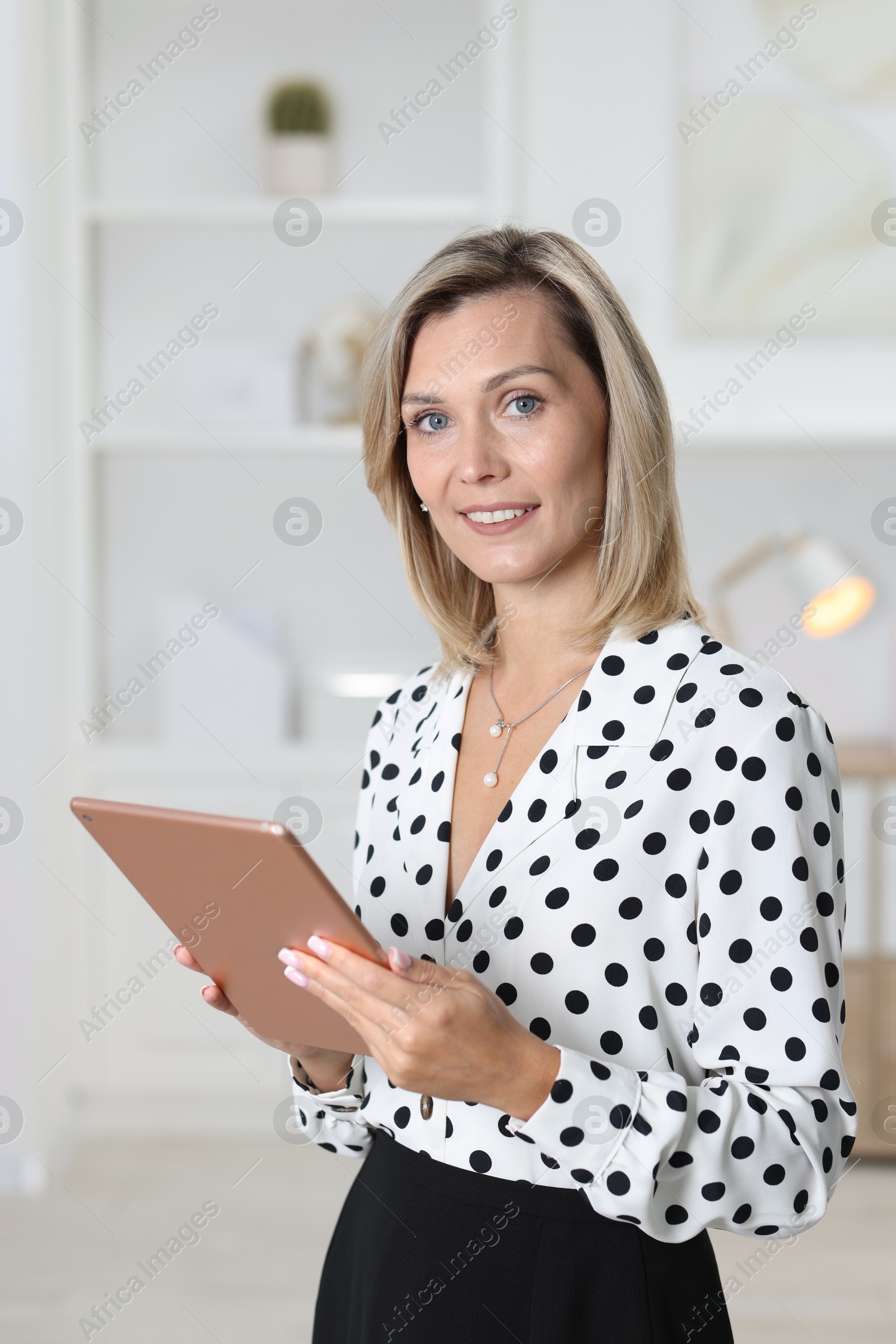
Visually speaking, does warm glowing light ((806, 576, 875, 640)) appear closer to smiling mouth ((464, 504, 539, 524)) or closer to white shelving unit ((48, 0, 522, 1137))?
white shelving unit ((48, 0, 522, 1137))

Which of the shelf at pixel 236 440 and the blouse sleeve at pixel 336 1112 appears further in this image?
the shelf at pixel 236 440

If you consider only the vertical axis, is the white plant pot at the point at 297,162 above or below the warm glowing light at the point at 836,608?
above

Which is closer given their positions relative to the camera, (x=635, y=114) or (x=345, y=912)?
(x=345, y=912)

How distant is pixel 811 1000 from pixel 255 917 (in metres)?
0.41

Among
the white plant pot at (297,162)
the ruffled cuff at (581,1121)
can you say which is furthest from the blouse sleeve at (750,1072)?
the white plant pot at (297,162)

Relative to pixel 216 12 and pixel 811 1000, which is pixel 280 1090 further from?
pixel 216 12

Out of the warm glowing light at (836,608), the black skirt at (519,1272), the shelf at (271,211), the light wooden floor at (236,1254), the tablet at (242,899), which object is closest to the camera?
the tablet at (242,899)

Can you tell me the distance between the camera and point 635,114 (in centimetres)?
287

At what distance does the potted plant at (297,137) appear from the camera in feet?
9.78

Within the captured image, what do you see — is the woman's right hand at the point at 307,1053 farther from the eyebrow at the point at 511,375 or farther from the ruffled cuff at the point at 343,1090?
the eyebrow at the point at 511,375

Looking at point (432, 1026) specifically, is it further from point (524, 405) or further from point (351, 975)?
point (524, 405)

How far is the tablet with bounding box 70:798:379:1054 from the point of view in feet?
2.51

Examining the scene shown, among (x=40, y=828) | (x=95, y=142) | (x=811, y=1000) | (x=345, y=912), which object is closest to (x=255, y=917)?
(x=345, y=912)

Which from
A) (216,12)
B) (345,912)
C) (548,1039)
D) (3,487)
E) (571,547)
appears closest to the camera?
(345,912)
